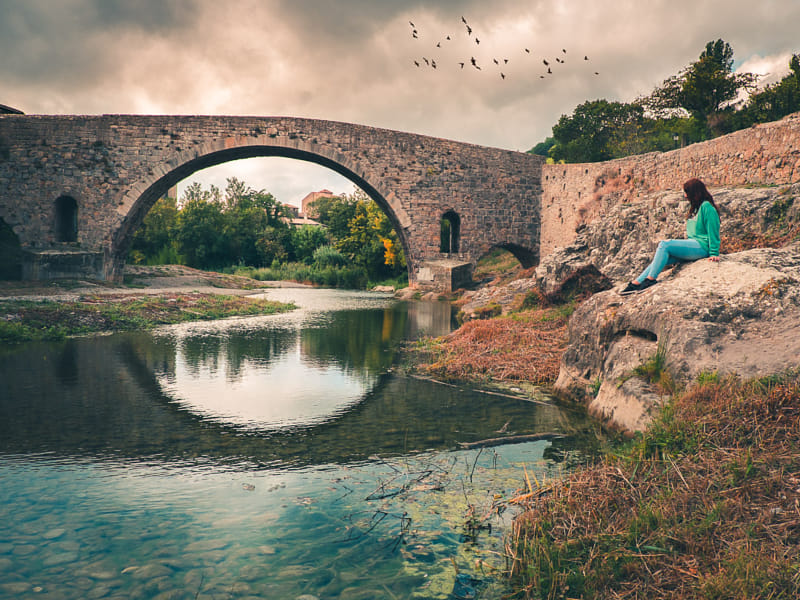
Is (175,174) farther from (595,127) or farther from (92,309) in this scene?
(595,127)

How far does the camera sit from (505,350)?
721cm

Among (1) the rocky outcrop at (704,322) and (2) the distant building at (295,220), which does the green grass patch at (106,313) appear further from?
(2) the distant building at (295,220)

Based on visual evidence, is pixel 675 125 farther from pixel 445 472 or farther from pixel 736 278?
pixel 445 472

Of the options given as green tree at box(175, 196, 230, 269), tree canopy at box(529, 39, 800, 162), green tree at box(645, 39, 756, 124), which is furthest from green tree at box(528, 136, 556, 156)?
green tree at box(175, 196, 230, 269)

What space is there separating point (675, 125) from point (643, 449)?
35.4 meters

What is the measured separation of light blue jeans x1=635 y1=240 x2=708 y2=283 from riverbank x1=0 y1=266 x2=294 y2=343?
8.91 meters

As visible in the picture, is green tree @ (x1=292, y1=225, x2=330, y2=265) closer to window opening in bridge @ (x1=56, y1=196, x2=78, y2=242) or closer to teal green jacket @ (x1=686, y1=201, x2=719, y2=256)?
window opening in bridge @ (x1=56, y1=196, x2=78, y2=242)

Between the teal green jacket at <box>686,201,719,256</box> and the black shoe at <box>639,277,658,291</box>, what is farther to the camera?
the black shoe at <box>639,277,658,291</box>

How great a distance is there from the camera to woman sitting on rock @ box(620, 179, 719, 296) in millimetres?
4773

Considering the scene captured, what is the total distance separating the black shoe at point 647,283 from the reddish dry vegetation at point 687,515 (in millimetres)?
2094

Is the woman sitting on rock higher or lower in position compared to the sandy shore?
higher

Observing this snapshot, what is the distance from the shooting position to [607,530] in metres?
2.27

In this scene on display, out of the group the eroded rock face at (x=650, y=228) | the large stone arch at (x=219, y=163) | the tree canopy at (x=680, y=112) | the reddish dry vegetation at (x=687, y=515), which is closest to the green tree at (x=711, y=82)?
the tree canopy at (x=680, y=112)

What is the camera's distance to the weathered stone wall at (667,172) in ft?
30.1
